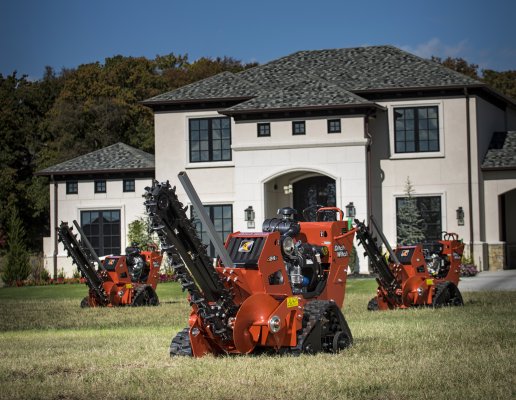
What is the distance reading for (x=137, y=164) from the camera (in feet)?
149

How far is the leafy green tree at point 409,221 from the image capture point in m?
40.0

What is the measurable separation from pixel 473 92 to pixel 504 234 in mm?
6355

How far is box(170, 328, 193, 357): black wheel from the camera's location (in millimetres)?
13398

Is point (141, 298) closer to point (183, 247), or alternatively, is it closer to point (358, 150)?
point (183, 247)

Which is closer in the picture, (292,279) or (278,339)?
(278,339)

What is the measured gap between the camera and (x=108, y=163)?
46031 millimetres

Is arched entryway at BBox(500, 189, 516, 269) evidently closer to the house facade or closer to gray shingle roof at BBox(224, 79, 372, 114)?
gray shingle roof at BBox(224, 79, 372, 114)

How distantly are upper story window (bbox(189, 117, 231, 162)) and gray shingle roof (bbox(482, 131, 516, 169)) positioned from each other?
10028 millimetres

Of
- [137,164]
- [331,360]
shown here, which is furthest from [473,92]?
[331,360]

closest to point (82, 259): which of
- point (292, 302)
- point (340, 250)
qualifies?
A: point (340, 250)

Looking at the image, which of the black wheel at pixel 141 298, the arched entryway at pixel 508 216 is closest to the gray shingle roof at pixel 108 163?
the arched entryway at pixel 508 216

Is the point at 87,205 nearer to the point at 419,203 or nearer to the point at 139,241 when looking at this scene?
the point at 139,241

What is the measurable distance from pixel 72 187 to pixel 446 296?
26.5 metres

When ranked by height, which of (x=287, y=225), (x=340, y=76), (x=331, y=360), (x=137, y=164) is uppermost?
(x=340, y=76)
